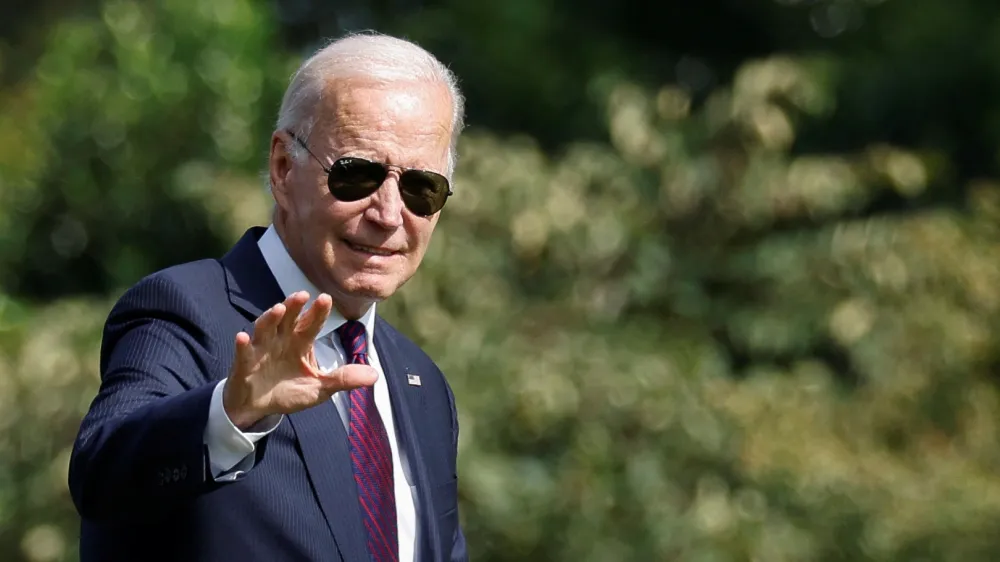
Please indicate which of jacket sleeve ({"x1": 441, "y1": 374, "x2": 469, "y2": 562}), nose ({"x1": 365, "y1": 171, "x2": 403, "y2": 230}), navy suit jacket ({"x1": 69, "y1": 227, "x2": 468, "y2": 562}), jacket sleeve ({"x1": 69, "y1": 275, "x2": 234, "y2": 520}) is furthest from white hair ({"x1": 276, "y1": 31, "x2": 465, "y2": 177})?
jacket sleeve ({"x1": 441, "y1": 374, "x2": 469, "y2": 562})

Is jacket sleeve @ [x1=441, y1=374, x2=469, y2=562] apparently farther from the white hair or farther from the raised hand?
the raised hand

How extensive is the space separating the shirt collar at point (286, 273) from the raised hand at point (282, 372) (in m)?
0.47

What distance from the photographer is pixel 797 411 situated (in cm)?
658

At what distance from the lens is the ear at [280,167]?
229 cm

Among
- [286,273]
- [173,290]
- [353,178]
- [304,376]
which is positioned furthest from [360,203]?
[304,376]

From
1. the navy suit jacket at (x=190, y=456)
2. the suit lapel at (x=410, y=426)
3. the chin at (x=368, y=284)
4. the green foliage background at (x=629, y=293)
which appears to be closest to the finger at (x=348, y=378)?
the navy suit jacket at (x=190, y=456)

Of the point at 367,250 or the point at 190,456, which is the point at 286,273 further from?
the point at 190,456

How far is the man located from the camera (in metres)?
1.81

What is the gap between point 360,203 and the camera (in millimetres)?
2205

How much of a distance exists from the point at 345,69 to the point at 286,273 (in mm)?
325

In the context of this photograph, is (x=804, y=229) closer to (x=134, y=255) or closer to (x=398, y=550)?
(x=134, y=255)

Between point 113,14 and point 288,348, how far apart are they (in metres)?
Result: 6.36

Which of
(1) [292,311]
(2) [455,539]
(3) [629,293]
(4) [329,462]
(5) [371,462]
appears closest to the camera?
(1) [292,311]

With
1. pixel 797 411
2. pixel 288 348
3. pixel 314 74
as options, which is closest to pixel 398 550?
pixel 288 348
